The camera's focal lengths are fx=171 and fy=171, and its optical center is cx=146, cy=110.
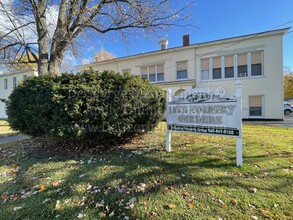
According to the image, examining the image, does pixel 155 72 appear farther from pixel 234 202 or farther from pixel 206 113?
pixel 234 202

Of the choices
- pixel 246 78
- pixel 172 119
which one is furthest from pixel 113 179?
pixel 246 78

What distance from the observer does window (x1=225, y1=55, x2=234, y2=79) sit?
15369 mm

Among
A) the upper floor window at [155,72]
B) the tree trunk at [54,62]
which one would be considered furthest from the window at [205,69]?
the tree trunk at [54,62]

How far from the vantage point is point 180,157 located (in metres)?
4.52

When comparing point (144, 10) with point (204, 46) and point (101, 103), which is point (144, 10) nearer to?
point (101, 103)

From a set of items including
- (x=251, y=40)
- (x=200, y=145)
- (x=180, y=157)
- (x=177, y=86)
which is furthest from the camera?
(x=177, y=86)

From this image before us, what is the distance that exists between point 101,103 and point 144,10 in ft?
16.6

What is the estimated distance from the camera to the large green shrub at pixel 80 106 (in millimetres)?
4402

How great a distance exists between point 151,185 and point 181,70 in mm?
15592

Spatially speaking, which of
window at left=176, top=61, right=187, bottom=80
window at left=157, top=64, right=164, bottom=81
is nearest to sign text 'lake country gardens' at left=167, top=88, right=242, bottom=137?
window at left=176, top=61, right=187, bottom=80

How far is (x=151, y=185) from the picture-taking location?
3291 millimetres

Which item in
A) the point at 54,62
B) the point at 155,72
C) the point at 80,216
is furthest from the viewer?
the point at 155,72

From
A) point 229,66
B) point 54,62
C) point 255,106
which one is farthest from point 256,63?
point 54,62

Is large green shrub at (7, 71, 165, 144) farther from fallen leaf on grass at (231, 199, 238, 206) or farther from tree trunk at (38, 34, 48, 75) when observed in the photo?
fallen leaf on grass at (231, 199, 238, 206)
